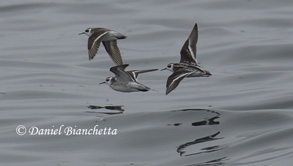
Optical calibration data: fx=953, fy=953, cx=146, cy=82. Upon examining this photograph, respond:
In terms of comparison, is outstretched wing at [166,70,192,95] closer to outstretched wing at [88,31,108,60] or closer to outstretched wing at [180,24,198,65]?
outstretched wing at [180,24,198,65]

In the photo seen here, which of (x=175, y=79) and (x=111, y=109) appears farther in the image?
(x=111, y=109)

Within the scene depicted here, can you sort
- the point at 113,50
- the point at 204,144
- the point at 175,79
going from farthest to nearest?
the point at 113,50 < the point at 175,79 < the point at 204,144

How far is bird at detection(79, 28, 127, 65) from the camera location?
57.1 ft

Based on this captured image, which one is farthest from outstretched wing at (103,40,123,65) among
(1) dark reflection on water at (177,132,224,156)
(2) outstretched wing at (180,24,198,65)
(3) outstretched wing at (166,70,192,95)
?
(1) dark reflection on water at (177,132,224,156)

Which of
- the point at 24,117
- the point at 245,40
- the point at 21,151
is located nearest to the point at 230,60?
the point at 245,40

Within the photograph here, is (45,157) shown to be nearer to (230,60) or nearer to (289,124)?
(289,124)

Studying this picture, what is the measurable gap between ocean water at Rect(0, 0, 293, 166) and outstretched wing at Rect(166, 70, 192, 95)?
0.92 meters

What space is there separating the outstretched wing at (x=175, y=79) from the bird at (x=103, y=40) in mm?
1697

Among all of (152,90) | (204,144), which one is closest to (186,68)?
(204,144)

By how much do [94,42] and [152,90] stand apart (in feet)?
11.5

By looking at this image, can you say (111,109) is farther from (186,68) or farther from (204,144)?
(204,144)

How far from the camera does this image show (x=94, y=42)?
17547 mm

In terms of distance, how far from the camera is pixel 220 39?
90.9 ft

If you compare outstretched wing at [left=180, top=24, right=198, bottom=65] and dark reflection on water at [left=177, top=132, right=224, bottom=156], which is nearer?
dark reflection on water at [left=177, top=132, right=224, bottom=156]
